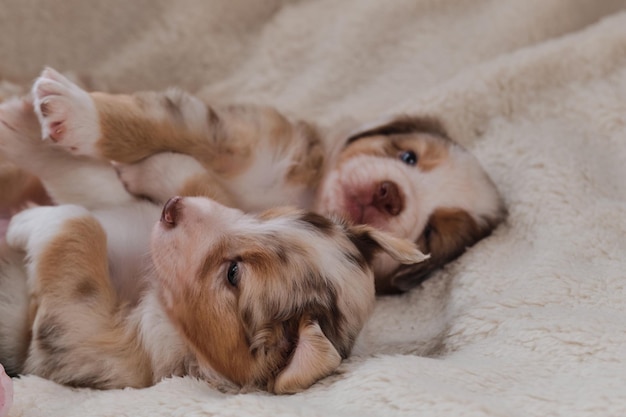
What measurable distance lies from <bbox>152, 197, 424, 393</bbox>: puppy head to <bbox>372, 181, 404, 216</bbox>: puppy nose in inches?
16.0

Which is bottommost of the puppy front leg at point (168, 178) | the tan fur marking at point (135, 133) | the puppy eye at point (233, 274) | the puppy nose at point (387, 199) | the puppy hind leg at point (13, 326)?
the puppy hind leg at point (13, 326)

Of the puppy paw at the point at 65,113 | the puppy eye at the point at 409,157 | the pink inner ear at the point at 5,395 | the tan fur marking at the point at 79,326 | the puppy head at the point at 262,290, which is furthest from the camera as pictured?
the puppy eye at the point at 409,157

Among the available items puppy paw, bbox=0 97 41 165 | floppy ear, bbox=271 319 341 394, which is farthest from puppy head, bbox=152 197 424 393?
puppy paw, bbox=0 97 41 165

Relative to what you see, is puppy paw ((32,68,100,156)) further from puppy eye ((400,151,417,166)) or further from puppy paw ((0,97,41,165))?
puppy eye ((400,151,417,166))

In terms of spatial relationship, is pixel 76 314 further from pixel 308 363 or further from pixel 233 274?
pixel 308 363

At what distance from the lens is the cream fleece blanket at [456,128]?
161 centimetres

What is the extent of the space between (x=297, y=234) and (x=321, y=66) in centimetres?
165

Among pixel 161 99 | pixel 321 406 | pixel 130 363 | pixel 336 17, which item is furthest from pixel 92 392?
pixel 336 17

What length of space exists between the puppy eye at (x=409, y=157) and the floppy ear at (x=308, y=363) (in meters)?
0.98

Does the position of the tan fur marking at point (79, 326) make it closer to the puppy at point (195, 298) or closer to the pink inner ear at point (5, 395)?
the puppy at point (195, 298)

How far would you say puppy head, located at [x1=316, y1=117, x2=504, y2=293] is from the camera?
2.34m

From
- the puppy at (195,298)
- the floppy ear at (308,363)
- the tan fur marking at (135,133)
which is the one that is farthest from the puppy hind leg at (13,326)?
the floppy ear at (308,363)

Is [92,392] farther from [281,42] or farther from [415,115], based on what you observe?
[281,42]

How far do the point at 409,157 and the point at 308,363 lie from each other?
1080mm
